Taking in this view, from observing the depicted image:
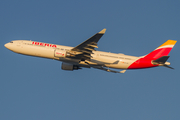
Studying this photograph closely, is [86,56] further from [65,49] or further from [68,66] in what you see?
[68,66]

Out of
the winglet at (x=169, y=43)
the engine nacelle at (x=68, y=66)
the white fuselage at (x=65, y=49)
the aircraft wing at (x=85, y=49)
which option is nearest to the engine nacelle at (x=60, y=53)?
the white fuselage at (x=65, y=49)

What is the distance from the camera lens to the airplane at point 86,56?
46.7m

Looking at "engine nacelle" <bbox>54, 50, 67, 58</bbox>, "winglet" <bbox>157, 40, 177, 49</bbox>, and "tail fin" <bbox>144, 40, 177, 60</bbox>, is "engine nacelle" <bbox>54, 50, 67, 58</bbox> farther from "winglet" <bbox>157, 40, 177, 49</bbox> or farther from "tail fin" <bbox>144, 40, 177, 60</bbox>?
"winglet" <bbox>157, 40, 177, 49</bbox>

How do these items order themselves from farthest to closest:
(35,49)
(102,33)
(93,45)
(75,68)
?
1. (75,68)
2. (35,49)
3. (93,45)
4. (102,33)

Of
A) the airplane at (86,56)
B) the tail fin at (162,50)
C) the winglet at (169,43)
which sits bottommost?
the airplane at (86,56)

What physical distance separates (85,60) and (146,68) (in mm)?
13553

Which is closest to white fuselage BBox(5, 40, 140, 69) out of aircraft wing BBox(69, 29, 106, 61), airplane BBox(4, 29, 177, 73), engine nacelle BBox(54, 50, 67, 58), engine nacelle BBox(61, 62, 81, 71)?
airplane BBox(4, 29, 177, 73)

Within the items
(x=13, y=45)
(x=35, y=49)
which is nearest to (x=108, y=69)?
(x=35, y=49)

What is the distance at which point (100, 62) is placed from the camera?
49.0m

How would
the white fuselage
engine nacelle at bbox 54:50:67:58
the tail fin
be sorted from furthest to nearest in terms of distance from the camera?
the tail fin → the white fuselage → engine nacelle at bbox 54:50:67:58

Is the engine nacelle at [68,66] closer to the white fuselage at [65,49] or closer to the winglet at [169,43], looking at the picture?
the white fuselage at [65,49]

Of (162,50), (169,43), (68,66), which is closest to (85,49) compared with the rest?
(68,66)

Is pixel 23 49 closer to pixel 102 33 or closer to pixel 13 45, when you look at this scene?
pixel 13 45

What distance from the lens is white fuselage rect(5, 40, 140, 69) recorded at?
157 feet
